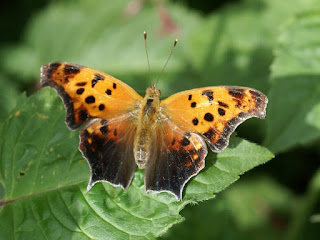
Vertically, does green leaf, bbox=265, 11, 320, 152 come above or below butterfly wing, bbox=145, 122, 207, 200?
above

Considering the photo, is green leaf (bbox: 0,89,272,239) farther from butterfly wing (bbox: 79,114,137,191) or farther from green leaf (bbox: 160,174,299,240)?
green leaf (bbox: 160,174,299,240)

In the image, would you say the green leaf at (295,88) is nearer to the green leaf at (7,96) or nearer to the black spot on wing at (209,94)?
the black spot on wing at (209,94)

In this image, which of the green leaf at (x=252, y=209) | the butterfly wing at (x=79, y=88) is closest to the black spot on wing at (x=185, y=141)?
the butterfly wing at (x=79, y=88)

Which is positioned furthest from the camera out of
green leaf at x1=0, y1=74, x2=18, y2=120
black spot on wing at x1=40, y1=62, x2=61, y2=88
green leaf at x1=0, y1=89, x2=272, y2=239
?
green leaf at x1=0, y1=74, x2=18, y2=120

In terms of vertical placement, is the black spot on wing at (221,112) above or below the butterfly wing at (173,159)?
above

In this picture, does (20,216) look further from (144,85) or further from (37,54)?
(37,54)

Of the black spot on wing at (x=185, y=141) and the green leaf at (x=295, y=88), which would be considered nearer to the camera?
the black spot on wing at (x=185, y=141)

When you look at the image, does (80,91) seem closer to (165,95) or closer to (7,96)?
(165,95)

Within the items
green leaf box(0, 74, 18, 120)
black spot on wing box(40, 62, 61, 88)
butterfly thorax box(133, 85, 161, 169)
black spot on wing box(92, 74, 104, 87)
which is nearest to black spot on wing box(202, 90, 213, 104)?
butterfly thorax box(133, 85, 161, 169)

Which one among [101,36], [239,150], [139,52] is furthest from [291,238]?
[101,36]
